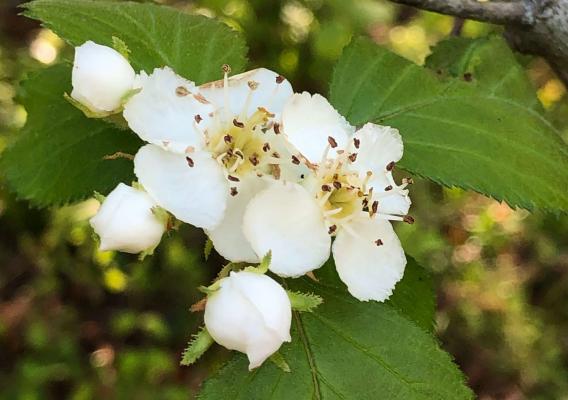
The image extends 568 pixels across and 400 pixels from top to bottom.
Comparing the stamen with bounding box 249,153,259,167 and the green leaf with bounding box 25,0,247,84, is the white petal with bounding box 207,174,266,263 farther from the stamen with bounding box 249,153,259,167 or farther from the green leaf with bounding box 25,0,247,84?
the green leaf with bounding box 25,0,247,84

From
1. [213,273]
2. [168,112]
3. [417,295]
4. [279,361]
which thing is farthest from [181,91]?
[213,273]

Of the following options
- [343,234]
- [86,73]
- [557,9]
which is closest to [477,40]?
[557,9]

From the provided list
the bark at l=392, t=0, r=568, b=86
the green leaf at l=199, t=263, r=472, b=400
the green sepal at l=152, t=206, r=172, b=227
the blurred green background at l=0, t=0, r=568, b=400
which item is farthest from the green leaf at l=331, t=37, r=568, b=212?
the blurred green background at l=0, t=0, r=568, b=400

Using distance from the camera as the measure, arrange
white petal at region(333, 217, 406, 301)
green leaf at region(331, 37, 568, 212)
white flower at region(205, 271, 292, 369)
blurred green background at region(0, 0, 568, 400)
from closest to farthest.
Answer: white flower at region(205, 271, 292, 369), white petal at region(333, 217, 406, 301), green leaf at region(331, 37, 568, 212), blurred green background at region(0, 0, 568, 400)

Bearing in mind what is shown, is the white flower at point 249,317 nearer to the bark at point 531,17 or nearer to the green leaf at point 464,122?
the green leaf at point 464,122

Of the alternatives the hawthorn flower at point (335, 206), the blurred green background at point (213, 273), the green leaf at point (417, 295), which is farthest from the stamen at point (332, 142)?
the blurred green background at point (213, 273)

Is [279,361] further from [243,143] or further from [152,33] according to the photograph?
[152,33]
